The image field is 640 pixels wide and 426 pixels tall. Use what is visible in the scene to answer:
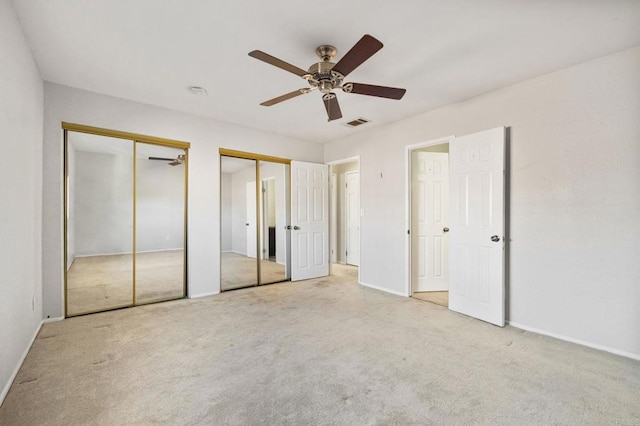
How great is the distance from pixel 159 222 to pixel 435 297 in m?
4.10

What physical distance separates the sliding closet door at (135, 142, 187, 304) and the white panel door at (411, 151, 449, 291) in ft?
11.4

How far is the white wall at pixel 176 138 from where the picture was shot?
3125mm

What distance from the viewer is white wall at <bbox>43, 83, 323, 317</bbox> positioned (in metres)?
3.12

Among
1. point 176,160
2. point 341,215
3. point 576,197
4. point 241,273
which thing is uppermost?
point 176,160

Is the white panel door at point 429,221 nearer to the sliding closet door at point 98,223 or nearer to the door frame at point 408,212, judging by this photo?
the door frame at point 408,212

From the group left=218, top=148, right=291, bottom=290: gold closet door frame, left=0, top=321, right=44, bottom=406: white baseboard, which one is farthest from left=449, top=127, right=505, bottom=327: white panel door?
left=0, top=321, right=44, bottom=406: white baseboard

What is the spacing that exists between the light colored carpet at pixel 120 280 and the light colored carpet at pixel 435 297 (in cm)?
349

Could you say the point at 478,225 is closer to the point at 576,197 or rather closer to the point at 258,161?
the point at 576,197

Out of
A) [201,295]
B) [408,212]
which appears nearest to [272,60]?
[408,212]

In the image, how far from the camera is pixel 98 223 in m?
3.53

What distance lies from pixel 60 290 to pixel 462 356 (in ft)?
13.9

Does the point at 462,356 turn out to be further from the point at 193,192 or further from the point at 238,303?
the point at 193,192

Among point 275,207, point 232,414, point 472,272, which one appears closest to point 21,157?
point 232,414

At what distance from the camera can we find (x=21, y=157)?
2.30 meters
